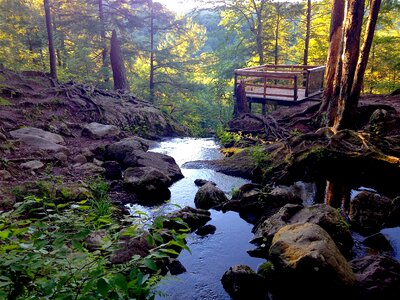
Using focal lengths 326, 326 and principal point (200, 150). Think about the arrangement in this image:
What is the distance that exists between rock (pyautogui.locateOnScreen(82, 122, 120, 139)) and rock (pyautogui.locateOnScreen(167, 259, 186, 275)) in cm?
927

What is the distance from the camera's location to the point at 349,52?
34.7 ft

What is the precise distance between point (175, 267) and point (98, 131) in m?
9.79

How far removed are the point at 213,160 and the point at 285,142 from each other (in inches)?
119

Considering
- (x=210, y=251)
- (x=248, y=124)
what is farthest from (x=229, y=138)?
(x=210, y=251)

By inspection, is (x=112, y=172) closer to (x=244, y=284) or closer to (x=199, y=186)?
(x=199, y=186)

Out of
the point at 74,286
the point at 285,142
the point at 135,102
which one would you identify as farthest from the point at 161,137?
the point at 74,286

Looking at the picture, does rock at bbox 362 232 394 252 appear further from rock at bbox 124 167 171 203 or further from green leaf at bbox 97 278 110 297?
green leaf at bbox 97 278 110 297

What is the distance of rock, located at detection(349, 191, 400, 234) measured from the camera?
762 centimetres

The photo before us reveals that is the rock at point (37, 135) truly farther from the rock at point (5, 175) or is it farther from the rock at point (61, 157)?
the rock at point (5, 175)

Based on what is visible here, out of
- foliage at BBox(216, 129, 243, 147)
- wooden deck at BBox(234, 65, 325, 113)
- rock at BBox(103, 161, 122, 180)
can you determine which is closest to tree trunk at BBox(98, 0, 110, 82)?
wooden deck at BBox(234, 65, 325, 113)

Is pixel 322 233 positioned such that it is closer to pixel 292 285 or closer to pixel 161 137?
pixel 292 285

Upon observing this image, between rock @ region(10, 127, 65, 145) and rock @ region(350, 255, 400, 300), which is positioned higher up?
rock @ region(10, 127, 65, 145)

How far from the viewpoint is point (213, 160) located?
1349 cm

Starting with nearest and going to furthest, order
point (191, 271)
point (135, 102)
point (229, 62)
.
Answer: point (191, 271) → point (135, 102) → point (229, 62)
